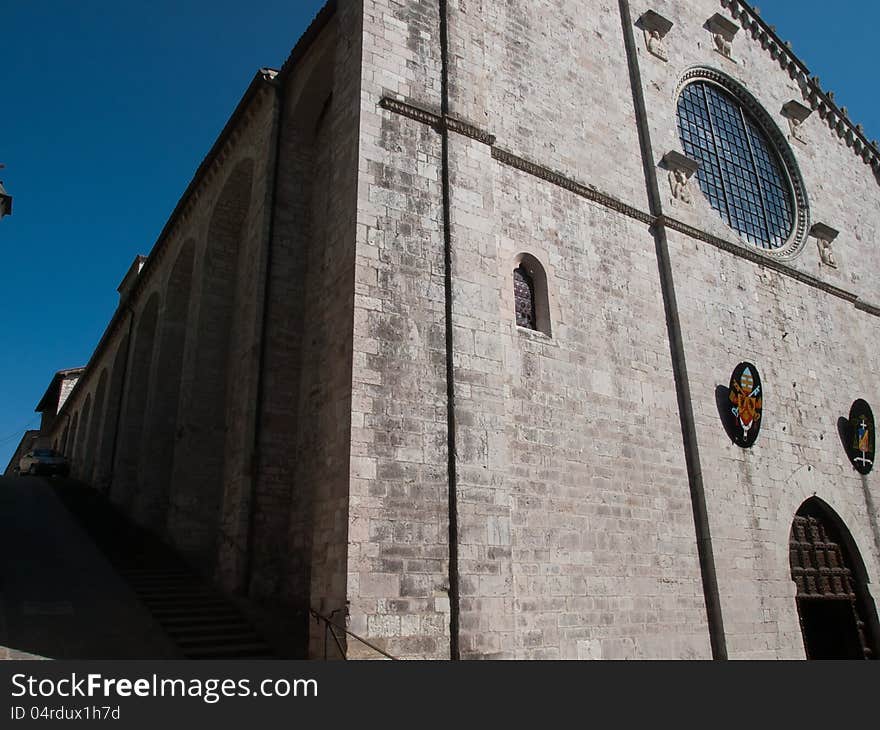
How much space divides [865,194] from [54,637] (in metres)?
20.2

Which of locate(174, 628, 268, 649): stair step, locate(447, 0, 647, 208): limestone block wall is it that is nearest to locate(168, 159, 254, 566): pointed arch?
locate(174, 628, 268, 649): stair step

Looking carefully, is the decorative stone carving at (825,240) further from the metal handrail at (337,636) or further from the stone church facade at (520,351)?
the metal handrail at (337,636)

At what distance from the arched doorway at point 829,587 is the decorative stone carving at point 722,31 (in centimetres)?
1030

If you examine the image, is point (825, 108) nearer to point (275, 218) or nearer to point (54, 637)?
point (275, 218)

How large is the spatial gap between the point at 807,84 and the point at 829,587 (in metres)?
12.9

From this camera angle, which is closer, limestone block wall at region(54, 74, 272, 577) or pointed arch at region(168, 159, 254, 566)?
limestone block wall at region(54, 74, 272, 577)

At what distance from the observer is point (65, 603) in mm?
8859

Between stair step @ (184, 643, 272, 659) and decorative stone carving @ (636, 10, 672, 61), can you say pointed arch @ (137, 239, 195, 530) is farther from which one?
decorative stone carving @ (636, 10, 672, 61)

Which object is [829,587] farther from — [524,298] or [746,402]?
[524,298]

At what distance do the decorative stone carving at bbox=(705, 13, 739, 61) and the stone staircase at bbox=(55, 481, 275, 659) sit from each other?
1548 cm

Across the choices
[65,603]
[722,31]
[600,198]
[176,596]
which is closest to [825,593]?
[600,198]

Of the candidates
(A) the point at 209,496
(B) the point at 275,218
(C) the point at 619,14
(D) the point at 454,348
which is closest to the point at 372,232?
(D) the point at 454,348

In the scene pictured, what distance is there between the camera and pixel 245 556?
31.6 ft

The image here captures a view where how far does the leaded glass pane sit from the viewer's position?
13938 mm
